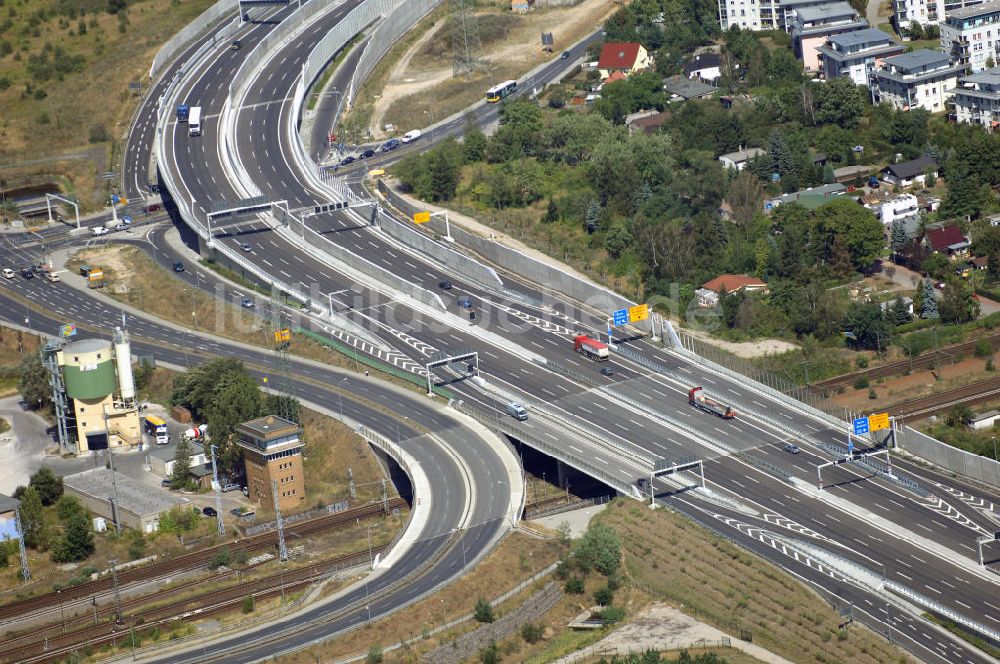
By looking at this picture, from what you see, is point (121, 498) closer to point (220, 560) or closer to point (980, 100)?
point (220, 560)

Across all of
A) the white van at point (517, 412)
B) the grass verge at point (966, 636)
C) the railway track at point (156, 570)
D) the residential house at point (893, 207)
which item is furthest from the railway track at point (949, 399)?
the railway track at point (156, 570)

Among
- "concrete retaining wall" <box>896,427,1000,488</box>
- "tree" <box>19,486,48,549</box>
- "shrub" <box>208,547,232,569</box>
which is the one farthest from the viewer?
"concrete retaining wall" <box>896,427,1000,488</box>

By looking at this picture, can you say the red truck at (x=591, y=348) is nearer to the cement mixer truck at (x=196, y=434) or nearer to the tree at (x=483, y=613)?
the cement mixer truck at (x=196, y=434)

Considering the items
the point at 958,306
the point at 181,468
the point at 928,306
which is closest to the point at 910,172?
the point at 928,306

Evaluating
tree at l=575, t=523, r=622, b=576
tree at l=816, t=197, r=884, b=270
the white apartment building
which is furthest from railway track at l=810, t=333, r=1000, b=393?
the white apartment building

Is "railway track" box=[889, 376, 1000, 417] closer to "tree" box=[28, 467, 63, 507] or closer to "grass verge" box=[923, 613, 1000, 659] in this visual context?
"grass verge" box=[923, 613, 1000, 659]
